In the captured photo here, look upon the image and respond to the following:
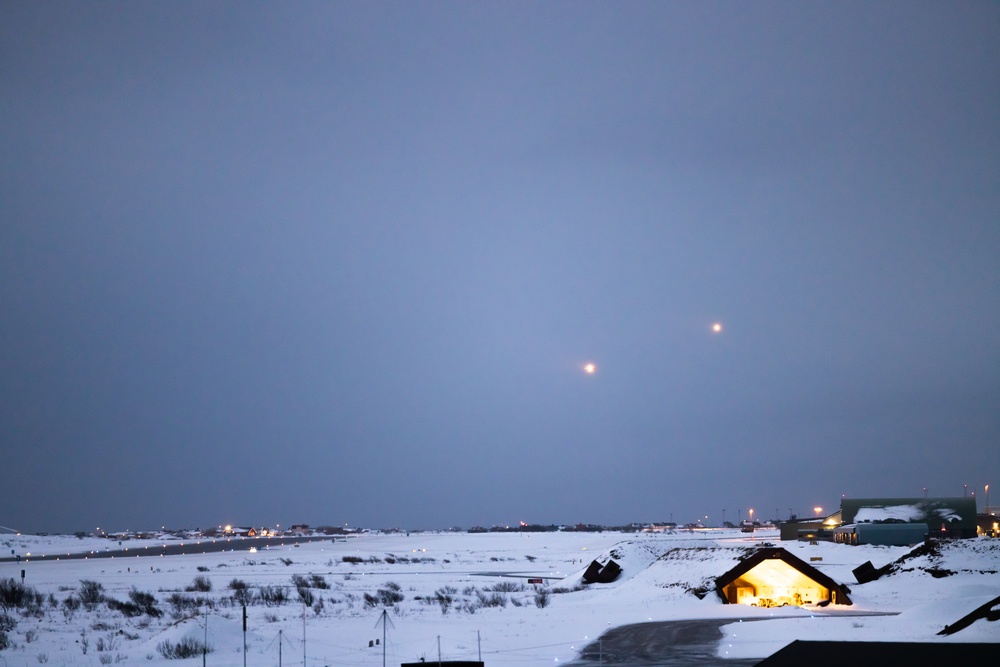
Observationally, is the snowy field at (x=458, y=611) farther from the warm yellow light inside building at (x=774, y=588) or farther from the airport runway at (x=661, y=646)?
the warm yellow light inside building at (x=774, y=588)

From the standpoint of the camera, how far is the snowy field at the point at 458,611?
86.2 ft

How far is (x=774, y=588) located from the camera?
4066 centimetres

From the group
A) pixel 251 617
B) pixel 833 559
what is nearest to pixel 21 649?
pixel 251 617

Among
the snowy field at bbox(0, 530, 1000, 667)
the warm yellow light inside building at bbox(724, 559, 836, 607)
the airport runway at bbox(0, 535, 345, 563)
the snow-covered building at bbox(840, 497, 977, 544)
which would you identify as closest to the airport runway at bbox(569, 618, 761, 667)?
the snowy field at bbox(0, 530, 1000, 667)

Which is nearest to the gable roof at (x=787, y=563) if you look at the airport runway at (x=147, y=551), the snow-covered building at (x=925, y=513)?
the snow-covered building at (x=925, y=513)

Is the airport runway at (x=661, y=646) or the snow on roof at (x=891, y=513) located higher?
the snow on roof at (x=891, y=513)

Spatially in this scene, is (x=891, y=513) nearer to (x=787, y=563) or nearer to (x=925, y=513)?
(x=925, y=513)

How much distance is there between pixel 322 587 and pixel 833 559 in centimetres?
3355

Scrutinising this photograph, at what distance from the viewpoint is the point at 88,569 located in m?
72.4

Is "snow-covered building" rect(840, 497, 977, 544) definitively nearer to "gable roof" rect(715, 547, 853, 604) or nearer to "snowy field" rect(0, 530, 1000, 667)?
"snowy field" rect(0, 530, 1000, 667)

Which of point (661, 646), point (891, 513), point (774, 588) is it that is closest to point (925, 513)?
point (891, 513)

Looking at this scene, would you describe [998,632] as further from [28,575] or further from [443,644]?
[28,575]

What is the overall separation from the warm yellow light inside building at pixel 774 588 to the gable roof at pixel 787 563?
345mm

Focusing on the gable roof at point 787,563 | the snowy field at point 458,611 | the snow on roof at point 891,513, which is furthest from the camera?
the snow on roof at point 891,513
